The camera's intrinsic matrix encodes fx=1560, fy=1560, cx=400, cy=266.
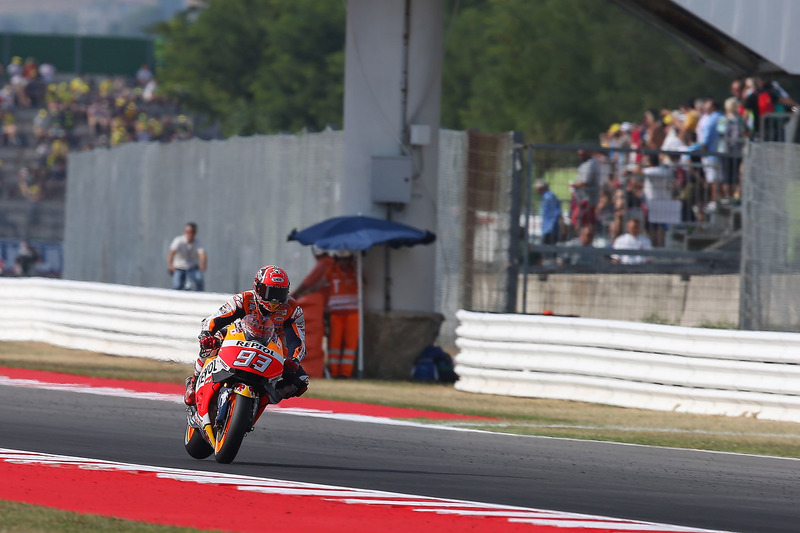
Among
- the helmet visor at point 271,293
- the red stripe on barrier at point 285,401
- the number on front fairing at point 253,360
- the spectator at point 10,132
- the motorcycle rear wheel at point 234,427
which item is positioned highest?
the spectator at point 10,132

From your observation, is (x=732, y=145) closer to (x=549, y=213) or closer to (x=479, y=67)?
(x=549, y=213)

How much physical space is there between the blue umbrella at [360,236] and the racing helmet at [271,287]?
8713 mm

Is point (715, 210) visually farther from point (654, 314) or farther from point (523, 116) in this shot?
point (523, 116)

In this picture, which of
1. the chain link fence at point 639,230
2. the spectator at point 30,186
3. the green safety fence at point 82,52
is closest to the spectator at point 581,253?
the chain link fence at point 639,230

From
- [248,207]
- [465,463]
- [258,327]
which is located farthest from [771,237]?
[248,207]

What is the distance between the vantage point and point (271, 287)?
34.9ft

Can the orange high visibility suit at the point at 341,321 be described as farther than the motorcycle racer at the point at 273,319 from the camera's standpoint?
Yes

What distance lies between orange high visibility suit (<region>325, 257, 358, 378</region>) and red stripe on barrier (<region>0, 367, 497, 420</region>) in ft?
2.23

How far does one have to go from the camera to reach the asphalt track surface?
9.41 meters

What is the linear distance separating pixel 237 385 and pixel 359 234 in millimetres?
9353

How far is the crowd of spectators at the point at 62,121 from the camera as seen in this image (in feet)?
188

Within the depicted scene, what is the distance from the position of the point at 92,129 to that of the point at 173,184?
3273cm

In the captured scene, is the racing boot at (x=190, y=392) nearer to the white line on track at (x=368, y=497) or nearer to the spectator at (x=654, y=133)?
the white line on track at (x=368, y=497)

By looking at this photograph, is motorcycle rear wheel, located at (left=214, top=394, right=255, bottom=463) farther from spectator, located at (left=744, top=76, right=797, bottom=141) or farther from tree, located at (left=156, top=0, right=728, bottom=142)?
tree, located at (left=156, top=0, right=728, bottom=142)
